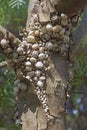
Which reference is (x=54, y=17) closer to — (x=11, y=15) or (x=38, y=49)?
(x=38, y=49)

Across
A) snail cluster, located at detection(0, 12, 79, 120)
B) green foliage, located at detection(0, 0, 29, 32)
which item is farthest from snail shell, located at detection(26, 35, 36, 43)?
green foliage, located at detection(0, 0, 29, 32)

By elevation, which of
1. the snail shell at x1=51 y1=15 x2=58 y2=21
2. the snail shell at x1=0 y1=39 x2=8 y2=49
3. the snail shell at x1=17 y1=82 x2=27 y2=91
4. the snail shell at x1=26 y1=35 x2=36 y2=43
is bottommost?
the snail shell at x1=17 y1=82 x2=27 y2=91

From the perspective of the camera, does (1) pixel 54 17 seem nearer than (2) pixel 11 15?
Yes

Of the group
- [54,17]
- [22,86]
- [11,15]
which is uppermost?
[11,15]

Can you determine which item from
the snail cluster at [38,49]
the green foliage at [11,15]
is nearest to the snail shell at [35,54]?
the snail cluster at [38,49]

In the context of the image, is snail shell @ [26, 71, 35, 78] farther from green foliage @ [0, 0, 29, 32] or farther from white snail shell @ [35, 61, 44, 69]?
green foliage @ [0, 0, 29, 32]

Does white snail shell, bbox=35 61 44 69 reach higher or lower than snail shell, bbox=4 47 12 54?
lower

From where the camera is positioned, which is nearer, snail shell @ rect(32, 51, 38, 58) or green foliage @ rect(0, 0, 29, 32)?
snail shell @ rect(32, 51, 38, 58)

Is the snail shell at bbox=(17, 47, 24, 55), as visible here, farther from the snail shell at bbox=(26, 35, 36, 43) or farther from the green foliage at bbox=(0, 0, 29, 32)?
the green foliage at bbox=(0, 0, 29, 32)

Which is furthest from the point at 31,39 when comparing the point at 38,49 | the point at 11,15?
the point at 11,15

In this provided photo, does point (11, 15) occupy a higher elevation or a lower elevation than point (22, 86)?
higher
